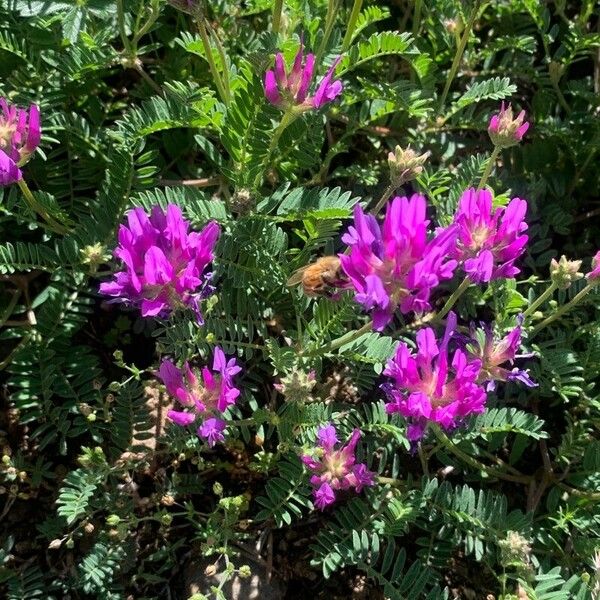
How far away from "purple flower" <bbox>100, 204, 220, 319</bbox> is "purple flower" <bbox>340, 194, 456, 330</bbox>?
0.46 metres

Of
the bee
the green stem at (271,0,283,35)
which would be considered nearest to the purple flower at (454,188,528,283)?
the bee

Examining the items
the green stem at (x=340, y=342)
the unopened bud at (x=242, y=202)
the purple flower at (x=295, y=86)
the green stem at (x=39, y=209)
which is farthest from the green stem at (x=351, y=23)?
the green stem at (x=39, y=209)

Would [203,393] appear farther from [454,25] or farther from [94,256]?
[454,25]

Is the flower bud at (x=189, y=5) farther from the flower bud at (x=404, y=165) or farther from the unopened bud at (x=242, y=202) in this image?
the flower bud at (x=404, y=165)

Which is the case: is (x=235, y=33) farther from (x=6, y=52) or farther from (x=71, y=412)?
(x=71, y=412)

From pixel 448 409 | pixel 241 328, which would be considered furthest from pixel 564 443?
pixel 241 328

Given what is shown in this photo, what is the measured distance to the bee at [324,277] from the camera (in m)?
1.99

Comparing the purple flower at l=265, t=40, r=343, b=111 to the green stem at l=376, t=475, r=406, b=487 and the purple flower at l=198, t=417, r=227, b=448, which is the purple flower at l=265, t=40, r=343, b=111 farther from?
the green stem at l=376, t=475, r=406, b=487

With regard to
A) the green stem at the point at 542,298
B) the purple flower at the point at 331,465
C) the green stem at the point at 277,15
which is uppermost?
the green stem at the point at 277,15

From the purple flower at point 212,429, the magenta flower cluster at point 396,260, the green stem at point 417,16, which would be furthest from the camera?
the green stem at point 417,16

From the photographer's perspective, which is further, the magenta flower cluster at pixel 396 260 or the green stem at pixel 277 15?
the green stem at pixel 277 15

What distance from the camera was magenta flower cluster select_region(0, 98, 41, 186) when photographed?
2.21m

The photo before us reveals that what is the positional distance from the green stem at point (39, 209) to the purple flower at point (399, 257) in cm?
103

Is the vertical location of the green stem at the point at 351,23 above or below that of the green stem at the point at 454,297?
above
